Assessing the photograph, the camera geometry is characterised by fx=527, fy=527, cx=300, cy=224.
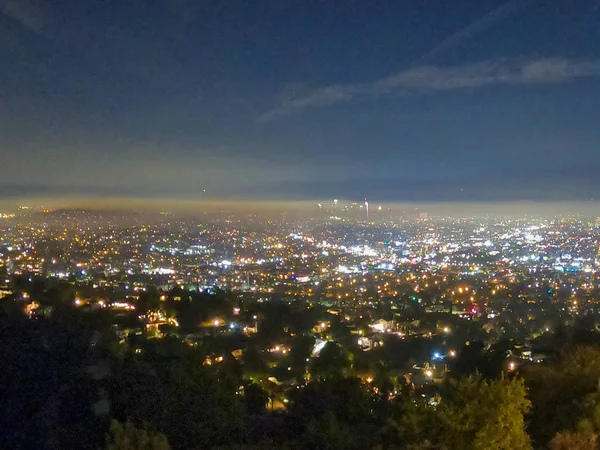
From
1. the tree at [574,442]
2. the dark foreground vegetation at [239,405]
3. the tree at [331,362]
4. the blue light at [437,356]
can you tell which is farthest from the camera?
the blue light at [437,356]

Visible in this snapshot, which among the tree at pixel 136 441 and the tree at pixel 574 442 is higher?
the tree at pixel 574 442

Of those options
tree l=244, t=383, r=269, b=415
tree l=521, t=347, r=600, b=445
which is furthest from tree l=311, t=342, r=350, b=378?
tree l=521, t=347, r=600, b=445

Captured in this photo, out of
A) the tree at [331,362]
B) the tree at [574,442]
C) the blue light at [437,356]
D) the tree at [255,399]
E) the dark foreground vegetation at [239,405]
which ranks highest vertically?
the tree at [574,442]

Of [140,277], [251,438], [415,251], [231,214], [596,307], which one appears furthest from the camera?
[415,251]

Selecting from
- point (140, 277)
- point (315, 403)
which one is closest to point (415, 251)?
point (140, 277)

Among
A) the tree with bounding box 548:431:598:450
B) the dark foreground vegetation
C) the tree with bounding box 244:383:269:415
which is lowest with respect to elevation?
the tree with bounding box 244:383:269:415

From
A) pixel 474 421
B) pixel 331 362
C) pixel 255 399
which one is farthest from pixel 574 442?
pixel 331 362

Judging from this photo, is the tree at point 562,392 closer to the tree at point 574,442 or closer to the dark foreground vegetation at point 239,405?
the dark foreground vegetation at point 239,405

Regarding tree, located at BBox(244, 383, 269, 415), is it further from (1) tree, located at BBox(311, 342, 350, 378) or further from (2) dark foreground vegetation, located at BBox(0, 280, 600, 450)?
(1) tree, located at BBox(311, 342, 350, 378)

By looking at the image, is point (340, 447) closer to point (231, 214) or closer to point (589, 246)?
point (231, 214)

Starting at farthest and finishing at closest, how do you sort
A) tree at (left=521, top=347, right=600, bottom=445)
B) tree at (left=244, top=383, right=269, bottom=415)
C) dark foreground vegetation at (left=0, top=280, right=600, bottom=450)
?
tree at (left=244, top=383, right=269, bottom=415) < tree at (left=521, top=347, right=600, bottom=445) < dark foreground vegetation at (left=0, top=280, right=600, bottom=450)

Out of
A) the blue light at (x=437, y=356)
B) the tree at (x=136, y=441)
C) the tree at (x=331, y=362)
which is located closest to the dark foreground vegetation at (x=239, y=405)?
the tree at (x=136, y=441)
